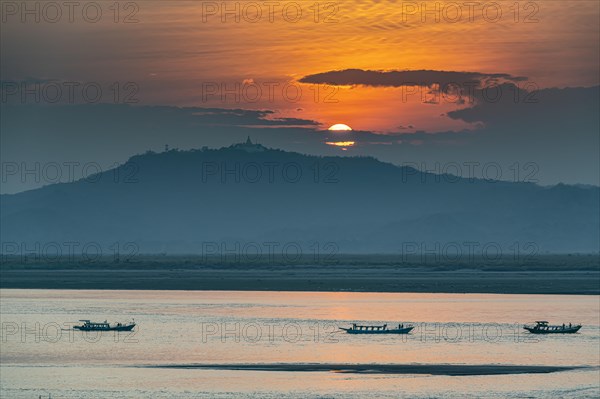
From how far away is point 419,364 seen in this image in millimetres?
67000

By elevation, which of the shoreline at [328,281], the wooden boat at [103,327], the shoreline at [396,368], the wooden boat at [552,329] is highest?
the shoreline at [328,281]

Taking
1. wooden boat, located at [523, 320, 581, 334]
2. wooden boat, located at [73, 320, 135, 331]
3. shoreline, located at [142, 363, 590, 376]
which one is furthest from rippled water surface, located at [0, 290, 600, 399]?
shoreline, located at [142, 363, 590, 376]

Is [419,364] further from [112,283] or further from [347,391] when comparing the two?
[112,283]

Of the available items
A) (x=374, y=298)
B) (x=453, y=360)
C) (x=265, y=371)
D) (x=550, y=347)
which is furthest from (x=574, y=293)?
(x=265, y=371)

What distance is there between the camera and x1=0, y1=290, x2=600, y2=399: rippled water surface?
5775 centimetres

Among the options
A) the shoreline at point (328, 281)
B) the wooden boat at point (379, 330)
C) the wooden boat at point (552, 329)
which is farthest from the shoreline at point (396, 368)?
the shoreline at point (328, 281)

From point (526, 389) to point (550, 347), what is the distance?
1973 cm

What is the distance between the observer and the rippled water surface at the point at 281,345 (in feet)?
189

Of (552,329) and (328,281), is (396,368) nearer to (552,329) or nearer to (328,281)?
(552,329)

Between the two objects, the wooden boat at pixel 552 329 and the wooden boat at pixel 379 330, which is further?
the wooden boat at pixel 552 329

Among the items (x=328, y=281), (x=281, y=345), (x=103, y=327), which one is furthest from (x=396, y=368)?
(x=328, y=281)

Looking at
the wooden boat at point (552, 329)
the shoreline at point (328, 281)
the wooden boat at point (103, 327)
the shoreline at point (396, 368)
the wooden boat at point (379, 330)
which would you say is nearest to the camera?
the shoreline at point (396, 368)

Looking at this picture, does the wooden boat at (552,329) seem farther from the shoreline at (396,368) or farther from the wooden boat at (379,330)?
the shoreline at (396,368)

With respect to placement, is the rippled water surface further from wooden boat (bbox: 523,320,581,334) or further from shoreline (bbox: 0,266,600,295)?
shoreline (bbox: 0,266,600,295)
